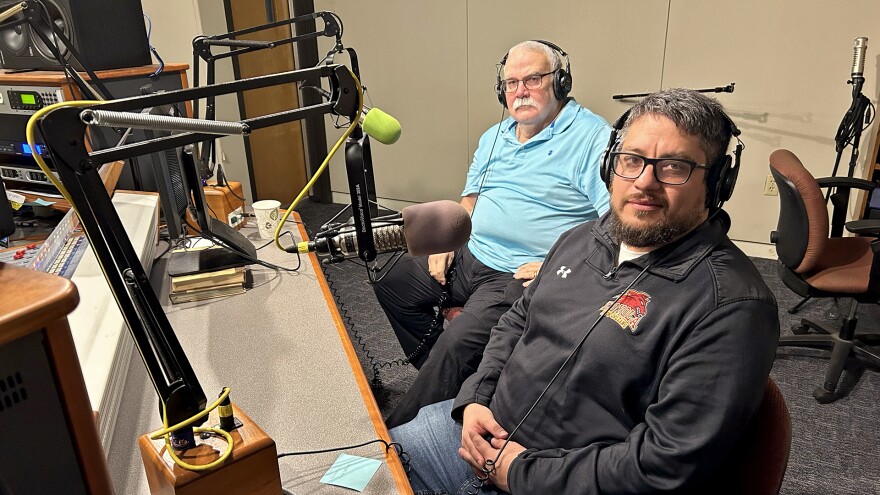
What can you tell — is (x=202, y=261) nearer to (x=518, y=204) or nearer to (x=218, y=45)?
(x=218, y=45)

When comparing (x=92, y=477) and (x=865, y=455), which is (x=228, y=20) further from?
(x=865, y=455)

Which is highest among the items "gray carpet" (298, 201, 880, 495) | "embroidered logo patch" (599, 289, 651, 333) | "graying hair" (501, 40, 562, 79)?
"graying hair" (501, 40, 562, 79)

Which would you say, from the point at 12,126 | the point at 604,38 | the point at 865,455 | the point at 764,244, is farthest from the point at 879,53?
the point at 12,126

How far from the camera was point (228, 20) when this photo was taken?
3572mm

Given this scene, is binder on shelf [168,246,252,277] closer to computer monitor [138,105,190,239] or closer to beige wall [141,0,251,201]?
computer monitor [138,105,190,239]

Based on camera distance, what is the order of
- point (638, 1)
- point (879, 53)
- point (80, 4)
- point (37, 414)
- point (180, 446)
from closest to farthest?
point (37, 414) < point (180, 446) < point (80, 4) < point (879, 53) < point (638, 1)

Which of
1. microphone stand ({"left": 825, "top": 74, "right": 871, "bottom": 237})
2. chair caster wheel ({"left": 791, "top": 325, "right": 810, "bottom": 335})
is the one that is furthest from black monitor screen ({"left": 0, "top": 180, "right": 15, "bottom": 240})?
microphone stand ({"left": 825, "top": 74, "right": 871, "bottom": 237})

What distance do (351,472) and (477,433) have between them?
0.38 meters

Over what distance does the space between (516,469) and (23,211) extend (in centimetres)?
177

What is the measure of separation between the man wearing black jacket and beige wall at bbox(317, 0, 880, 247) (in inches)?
92.4

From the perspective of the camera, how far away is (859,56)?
2.86 meters

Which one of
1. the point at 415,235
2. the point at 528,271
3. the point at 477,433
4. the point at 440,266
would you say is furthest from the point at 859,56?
the point at 415,235

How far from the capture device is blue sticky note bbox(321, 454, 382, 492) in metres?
0.95

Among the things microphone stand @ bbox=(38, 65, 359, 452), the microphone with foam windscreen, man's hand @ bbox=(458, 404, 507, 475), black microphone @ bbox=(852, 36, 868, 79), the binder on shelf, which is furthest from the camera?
black microphone @ bbox=(852, 36, 868, 79)
